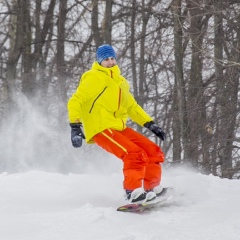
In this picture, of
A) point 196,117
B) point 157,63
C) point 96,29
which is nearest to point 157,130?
point 196,117

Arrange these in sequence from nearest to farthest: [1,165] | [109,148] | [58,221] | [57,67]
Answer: [58,221], [109,148], [1,165], [57,67]

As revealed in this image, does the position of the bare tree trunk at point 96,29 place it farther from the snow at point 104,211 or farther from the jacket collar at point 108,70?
the jacket collar at point 108,70

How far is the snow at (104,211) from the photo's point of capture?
4109 millimetres

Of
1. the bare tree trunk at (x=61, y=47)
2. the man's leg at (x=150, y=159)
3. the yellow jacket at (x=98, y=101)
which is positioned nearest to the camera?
the yellow jacket at (x=98, y=101)

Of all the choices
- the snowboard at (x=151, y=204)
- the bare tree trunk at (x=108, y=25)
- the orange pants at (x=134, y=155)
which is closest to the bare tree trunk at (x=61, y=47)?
the bare tree trunk at (x=108, y=25)

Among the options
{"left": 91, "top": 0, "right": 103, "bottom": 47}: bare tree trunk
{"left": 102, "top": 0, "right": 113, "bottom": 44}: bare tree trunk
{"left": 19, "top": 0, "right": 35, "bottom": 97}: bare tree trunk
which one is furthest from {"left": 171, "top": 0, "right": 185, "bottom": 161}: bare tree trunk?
A: {"left": 19, "top": 0, "right": 35, "bottom": 97}: bare tree trunk

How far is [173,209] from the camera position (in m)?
5.11

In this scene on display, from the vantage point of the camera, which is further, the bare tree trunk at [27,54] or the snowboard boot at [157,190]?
the bare tree trunk at [27,54]

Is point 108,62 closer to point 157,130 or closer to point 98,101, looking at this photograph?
point 98,101

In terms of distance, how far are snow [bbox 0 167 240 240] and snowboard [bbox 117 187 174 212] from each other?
0.23ft

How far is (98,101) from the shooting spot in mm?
5438

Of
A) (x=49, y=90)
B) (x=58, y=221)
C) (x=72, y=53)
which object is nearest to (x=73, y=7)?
(x=72, y=53)

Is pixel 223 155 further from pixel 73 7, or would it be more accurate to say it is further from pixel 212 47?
pixel 73 7

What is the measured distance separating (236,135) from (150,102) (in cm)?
473
